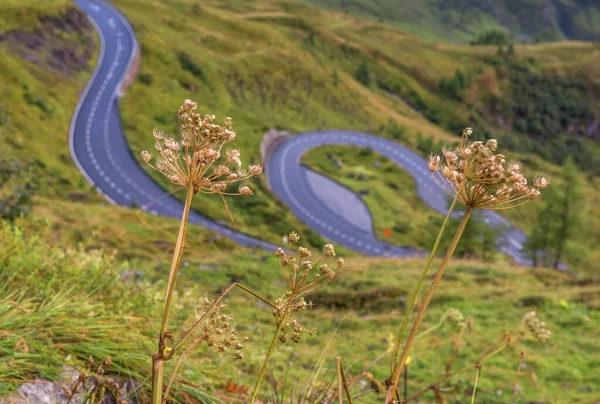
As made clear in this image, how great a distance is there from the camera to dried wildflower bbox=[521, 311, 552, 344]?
361 cm

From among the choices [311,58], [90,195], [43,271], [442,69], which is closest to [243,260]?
[43,271]

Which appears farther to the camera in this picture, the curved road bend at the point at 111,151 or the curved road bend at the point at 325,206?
the curved road bend at the point at 325,206

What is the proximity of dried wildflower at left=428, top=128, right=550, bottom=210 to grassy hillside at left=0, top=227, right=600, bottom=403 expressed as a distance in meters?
0.52

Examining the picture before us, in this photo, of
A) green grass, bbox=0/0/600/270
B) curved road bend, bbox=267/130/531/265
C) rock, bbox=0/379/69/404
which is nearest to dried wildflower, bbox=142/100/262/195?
rock, bbox=0/379/69/404

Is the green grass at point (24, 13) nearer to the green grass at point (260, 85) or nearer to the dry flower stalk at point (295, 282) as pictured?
the green grass at point (260, 85)

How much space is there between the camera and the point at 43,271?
5066mm

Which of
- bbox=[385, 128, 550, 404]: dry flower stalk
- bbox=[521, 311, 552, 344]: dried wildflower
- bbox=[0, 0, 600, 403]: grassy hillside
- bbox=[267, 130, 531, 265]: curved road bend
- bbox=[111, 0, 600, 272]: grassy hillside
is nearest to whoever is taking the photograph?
bbox=[385, 128, 550, 404]: dry flower stalk

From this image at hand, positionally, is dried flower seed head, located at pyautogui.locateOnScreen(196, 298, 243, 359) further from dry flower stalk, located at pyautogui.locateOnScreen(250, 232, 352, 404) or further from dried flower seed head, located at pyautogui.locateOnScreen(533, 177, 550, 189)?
dried flower seed head, located at pyautogui.locateOnScreen(533, 177, 550, 189)

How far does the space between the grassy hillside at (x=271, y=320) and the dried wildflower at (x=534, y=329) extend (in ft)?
0.32

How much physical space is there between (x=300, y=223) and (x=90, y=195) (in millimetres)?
22840

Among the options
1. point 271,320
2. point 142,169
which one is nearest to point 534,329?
point 271,320

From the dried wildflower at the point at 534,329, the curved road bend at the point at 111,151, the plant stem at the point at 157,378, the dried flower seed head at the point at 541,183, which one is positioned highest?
the curved road bend at the point at 111,151

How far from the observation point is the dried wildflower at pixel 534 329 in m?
3.61

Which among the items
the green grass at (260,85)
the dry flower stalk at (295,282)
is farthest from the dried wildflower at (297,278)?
the green grass at (260,85)
